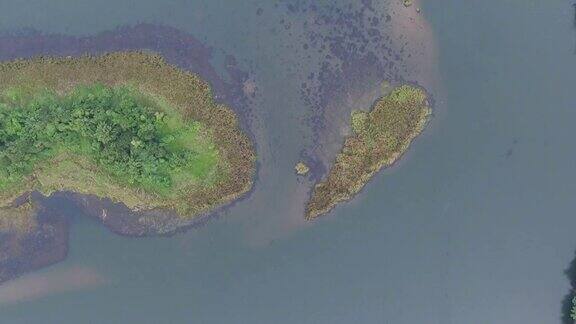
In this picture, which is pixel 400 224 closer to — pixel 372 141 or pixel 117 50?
pixel 372 141

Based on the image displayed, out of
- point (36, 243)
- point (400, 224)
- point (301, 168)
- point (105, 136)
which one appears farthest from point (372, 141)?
point (36, 243)

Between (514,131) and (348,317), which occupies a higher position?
(514,131)

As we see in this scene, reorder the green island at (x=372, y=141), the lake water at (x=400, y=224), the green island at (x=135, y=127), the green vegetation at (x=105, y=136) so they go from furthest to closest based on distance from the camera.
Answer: the lake water at (x=400, y=224), the green island at (x=372, y=141), the green island at (x=135, y=127), the green vegetation at (x=105, y=136)

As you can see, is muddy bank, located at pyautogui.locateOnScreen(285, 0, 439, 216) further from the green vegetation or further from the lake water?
the green vegetation

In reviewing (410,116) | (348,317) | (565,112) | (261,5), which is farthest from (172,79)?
(565,112)

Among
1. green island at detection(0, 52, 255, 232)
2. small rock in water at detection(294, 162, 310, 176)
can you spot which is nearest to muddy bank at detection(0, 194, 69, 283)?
green island at detection(0, 52, 255, 232)

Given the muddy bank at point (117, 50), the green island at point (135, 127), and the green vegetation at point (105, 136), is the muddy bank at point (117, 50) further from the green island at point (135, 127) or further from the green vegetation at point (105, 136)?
the green vegetation at point (105, 136)

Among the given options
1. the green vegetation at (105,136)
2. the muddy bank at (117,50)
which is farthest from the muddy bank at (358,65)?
the green vegetation at (105,136)

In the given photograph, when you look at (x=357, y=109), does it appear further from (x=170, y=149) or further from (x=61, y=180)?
(x=61, y=180)
